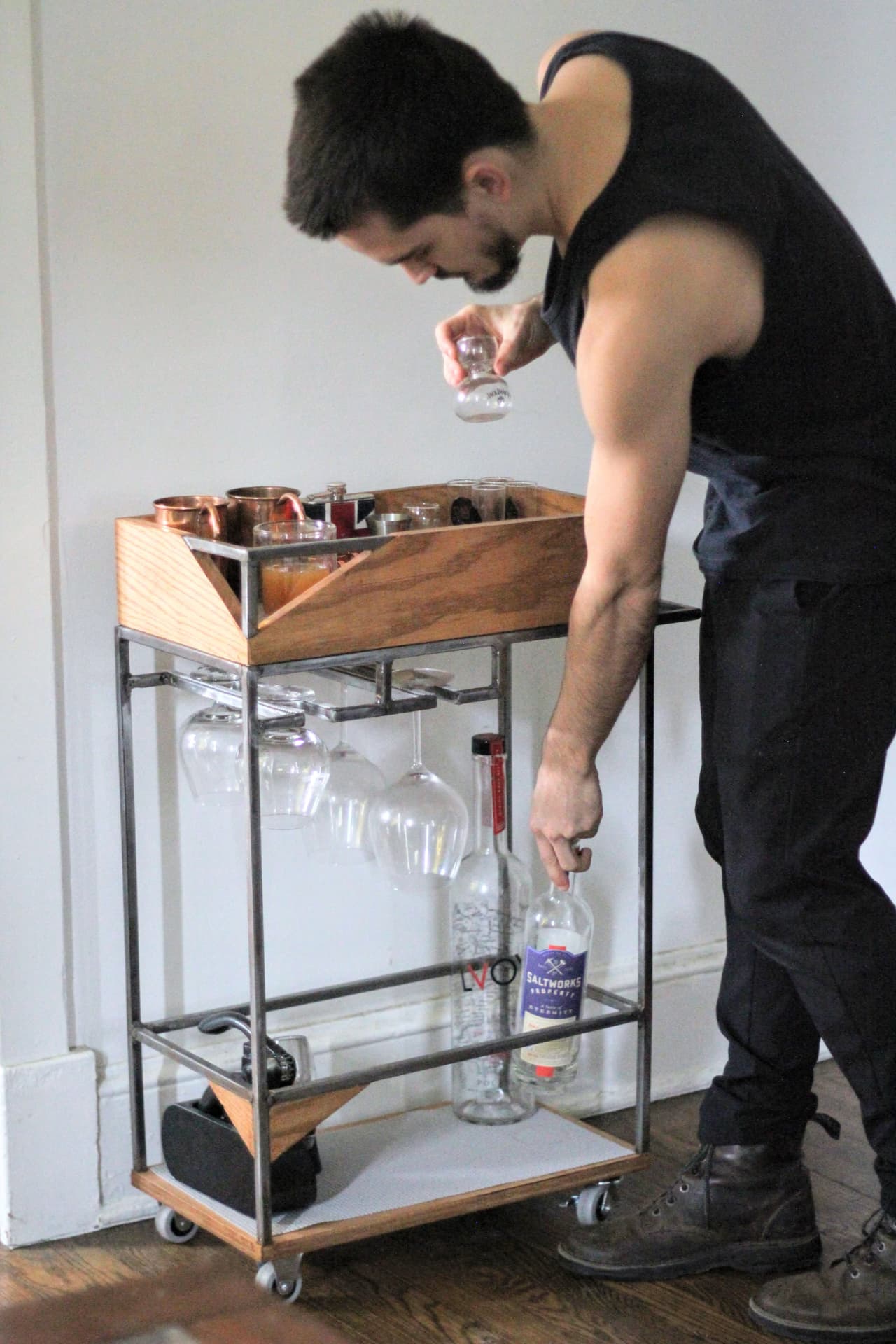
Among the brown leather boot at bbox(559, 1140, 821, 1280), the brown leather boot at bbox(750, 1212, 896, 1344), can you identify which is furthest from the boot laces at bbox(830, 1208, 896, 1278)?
the brown leather boot at bbox(559, 1140, 821, 1280)

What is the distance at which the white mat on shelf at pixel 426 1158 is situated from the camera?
75.5 inches

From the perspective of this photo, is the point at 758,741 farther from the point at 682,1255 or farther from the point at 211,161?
the point at 211,161

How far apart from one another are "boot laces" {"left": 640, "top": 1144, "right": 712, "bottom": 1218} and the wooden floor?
9cm

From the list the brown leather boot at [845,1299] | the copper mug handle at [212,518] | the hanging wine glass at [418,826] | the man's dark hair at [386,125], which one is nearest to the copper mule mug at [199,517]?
the copper mug handle at [212,518]

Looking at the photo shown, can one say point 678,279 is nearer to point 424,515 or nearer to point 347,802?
point 424,515

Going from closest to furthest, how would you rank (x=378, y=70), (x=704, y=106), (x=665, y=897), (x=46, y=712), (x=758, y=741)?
(x=378, y=70)
(x=704, y=106)
(x=758, y=741)
(x=46, y=712)
(x=665, y=897)

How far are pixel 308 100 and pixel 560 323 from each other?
352 mm

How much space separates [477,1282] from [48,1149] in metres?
0.55

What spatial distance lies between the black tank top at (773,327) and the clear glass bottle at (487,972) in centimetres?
58

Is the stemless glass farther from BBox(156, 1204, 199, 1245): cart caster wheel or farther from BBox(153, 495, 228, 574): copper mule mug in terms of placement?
BBox(156, 1204, 199, 1245): cart caster wheel

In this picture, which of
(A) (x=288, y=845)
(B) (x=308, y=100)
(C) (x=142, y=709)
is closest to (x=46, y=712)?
(C) (x=142, y=709)

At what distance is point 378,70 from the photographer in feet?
4.79

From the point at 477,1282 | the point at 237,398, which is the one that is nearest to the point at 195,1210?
the point at 477,1282

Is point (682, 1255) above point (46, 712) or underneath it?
underneath
